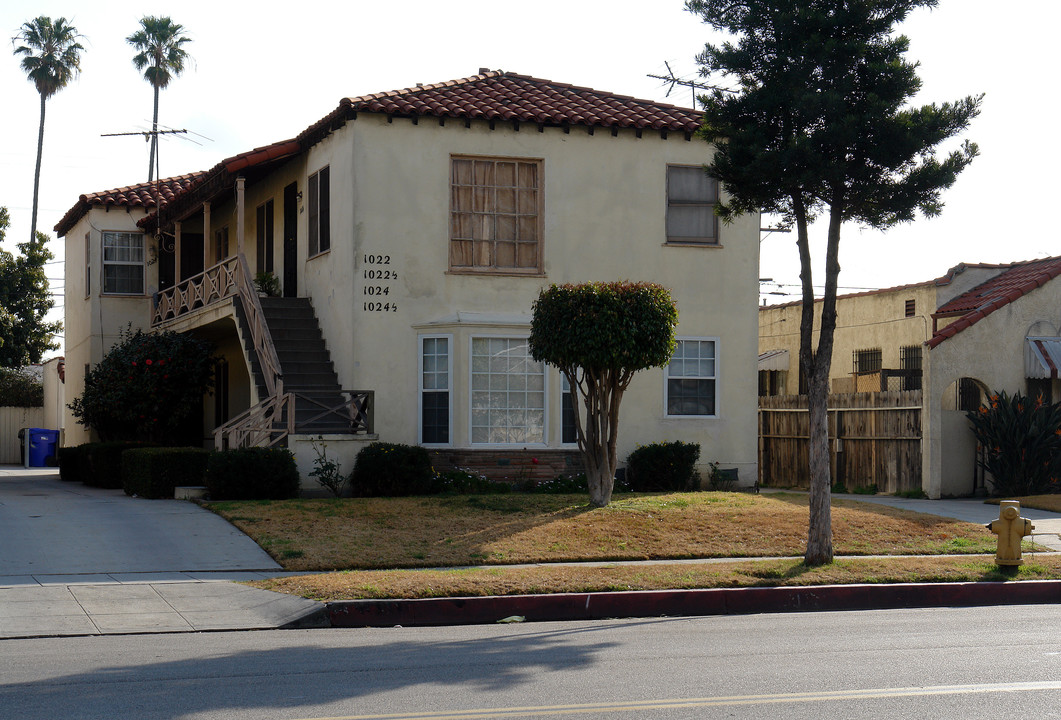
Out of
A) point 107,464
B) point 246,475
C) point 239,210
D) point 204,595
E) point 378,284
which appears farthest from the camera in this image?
point 107,464

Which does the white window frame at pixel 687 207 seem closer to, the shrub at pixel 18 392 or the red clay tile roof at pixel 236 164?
the red clay tile roof at pixel 236 164

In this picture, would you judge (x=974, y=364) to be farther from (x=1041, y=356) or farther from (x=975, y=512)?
(x=975, y=512)

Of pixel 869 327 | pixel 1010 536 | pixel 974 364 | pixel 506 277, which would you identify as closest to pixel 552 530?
pixel 1010 536

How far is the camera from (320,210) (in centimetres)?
2141

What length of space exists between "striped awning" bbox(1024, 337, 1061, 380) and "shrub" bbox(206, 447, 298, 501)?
1377 cm

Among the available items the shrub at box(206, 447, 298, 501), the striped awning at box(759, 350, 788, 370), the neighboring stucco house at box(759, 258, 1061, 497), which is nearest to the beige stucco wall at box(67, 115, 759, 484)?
the shrub at box(206, 447, 298, 501)

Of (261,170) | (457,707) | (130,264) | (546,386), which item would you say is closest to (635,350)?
(546,386)

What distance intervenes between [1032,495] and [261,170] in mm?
15966

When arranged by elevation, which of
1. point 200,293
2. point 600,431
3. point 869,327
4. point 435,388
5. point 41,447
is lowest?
point 41,447

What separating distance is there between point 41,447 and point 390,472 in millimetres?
20508

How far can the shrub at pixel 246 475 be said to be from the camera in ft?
56.6

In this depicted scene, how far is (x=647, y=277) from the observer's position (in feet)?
68.8

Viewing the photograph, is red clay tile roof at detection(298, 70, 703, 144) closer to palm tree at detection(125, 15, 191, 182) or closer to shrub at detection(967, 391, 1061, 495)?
shrub at detection(967, 391, 1061, 495)

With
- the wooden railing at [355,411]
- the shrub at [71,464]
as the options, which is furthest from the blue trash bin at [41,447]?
the wooden railing at [355,411]
